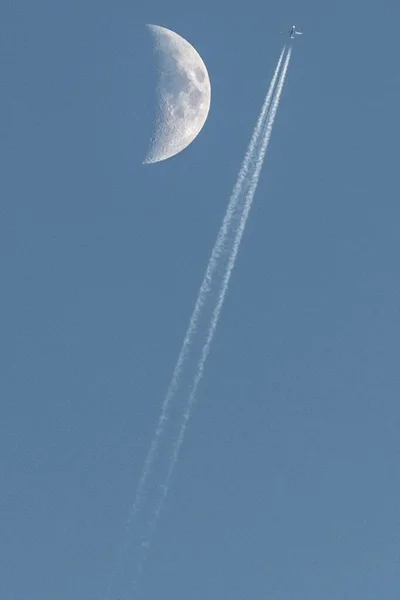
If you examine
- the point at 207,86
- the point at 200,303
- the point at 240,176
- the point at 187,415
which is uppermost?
the point at 207,86

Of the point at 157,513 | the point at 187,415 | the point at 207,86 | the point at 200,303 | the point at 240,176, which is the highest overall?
the point at 207,86

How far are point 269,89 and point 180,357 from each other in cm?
2504

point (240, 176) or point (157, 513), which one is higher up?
point (240, 176)

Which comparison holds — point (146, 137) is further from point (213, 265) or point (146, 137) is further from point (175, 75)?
point (213, 265)

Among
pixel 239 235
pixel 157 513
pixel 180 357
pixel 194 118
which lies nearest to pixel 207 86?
pixel 194 118

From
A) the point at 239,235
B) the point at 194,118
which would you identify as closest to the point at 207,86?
the point at 194,118

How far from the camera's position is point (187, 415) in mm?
100875

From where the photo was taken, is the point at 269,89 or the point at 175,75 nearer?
the point at 175,75

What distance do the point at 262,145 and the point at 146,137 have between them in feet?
37.6

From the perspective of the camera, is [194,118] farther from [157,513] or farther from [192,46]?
[157,513]

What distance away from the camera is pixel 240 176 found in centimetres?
10312

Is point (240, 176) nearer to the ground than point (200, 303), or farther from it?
farther from it

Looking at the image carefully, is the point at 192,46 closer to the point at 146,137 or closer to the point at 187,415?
the point at 146,137

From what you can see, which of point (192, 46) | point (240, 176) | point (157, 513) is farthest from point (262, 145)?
point (157, 513)
